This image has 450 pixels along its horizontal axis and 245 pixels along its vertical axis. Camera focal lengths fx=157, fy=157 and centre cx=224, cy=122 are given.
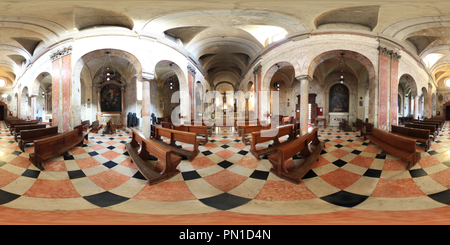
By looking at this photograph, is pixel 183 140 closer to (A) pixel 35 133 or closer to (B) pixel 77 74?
(A) pixel 35 133

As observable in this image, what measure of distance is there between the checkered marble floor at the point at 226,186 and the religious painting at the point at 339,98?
321 inches

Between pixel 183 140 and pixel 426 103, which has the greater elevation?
pixel 426 103

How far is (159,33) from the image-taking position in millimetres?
7047

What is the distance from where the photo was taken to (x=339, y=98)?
1158cm

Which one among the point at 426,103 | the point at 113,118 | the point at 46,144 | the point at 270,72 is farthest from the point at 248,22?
the point at 426,103

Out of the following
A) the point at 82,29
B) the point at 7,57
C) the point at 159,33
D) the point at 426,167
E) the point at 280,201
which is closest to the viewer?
the point at 280,201

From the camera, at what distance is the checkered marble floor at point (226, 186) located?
2.11 metres

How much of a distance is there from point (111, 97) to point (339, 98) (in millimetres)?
16385

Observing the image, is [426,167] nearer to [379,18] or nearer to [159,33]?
[379,18]

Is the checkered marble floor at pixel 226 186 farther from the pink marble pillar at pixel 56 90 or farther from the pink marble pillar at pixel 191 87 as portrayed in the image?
the pink marble pillar at pixel 191 87

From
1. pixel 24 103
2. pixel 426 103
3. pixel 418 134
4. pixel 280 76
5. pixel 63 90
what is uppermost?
pixel 280 76

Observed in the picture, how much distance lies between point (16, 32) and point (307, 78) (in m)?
12.5

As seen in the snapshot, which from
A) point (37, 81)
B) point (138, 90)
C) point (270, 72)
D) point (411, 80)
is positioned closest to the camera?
point (411, 80)

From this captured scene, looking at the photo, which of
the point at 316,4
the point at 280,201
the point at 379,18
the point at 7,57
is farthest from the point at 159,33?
the point at 7,57
